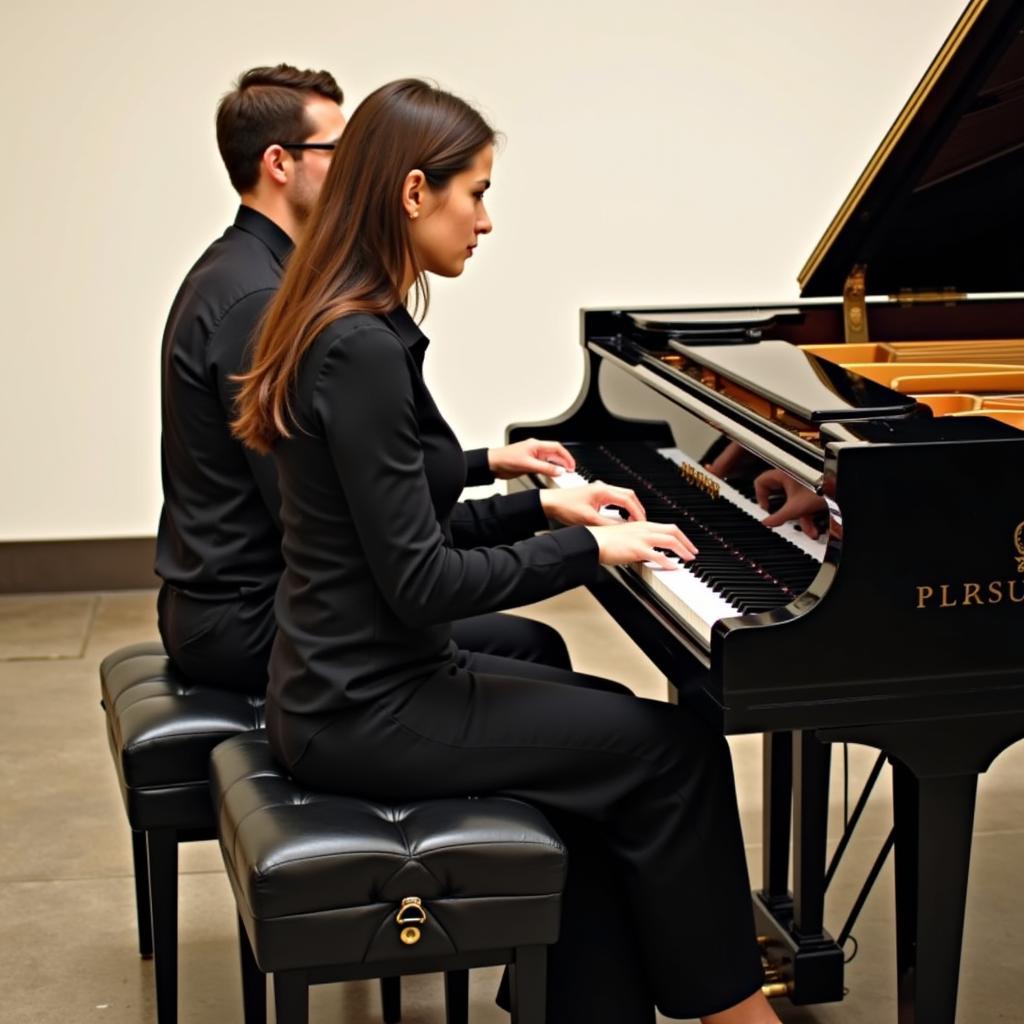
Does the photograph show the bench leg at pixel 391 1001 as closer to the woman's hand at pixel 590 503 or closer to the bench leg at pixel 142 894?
the bench leg at pixel 142 894

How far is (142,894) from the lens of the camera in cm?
283

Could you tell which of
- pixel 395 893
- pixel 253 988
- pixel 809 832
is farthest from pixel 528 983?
pixel 809 832

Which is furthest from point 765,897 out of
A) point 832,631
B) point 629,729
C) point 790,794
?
point 832,631

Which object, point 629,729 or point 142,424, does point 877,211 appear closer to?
point 629,729

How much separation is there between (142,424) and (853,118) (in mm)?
2600

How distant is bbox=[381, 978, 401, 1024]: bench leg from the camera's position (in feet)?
8.71

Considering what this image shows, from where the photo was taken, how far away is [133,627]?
5062 millimetres

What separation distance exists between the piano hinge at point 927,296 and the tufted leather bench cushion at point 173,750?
1492mm

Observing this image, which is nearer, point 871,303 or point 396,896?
point 396,896

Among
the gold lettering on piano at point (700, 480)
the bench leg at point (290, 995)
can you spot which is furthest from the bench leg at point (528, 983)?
the gold lettering on piano at point (700, 480)

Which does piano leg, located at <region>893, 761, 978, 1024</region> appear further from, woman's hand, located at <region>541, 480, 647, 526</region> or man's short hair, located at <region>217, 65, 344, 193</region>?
man's short hair, located at <region>217, 65, 344, 193</region>

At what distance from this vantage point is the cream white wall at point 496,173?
17.0ft

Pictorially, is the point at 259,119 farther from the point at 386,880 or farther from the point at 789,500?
the point at 386,880

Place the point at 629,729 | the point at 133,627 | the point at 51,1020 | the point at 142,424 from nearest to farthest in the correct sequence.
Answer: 1. the point at 629,729
2. the point at 51,1020
3. the point at 133,627
4. the point at 142,424
